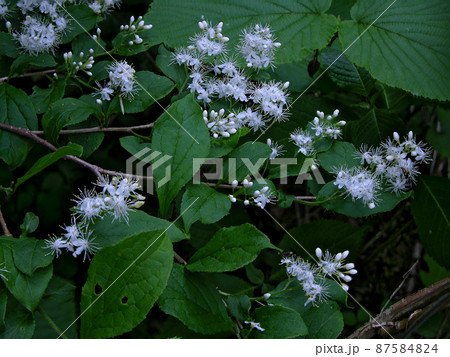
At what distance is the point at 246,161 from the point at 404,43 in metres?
0.70

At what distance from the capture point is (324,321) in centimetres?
130

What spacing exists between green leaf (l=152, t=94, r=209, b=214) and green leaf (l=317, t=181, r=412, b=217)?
A: 0.44 m

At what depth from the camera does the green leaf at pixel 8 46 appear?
1449 millimetres

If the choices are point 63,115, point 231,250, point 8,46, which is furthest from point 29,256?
point 8,46

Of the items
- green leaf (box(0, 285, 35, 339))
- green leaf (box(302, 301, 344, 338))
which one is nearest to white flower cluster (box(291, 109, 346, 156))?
green leaf (box(302, 301, 344, 338))

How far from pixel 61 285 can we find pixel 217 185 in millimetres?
549

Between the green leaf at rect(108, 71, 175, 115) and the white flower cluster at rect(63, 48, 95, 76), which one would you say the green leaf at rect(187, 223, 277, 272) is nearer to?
the green leaf at rect(108, 71, 175, 115)

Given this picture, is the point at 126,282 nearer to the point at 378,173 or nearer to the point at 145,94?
the point at 145,94

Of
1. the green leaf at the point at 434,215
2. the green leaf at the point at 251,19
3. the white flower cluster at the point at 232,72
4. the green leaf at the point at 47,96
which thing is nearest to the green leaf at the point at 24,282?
the green leaf at the point at 47,96

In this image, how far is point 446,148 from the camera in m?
1.98

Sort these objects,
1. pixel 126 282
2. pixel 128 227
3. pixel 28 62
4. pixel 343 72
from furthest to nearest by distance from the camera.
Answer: pixel 343 72
pixel 28 62
pixel 128 227
pixel 126 282

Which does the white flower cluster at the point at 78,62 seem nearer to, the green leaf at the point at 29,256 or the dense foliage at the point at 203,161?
the dense foliage at the point at 203,161

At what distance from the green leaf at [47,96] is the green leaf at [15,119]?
0.03 metres

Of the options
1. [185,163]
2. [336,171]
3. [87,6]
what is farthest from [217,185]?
[87,6]
